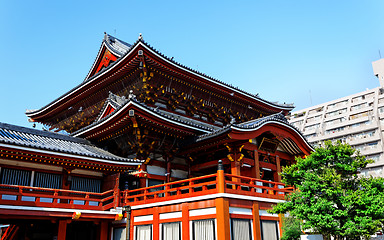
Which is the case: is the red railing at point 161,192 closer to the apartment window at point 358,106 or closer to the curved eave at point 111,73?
the curved eave at point 111,73

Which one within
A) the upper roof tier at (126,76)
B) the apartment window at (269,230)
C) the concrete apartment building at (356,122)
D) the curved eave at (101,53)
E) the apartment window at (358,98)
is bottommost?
the apartment window at (269,230)

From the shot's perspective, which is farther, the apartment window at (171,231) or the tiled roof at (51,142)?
the tiled roof at (51,142)

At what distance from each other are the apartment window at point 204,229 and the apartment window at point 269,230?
297 centimetres

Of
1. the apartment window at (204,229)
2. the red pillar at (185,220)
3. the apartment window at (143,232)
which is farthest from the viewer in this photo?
the apartment window at (143,232)

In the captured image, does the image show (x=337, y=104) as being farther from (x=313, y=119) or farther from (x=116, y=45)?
(x=116, y=45)

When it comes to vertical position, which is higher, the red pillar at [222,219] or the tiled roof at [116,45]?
the tiled roof at [116,45]

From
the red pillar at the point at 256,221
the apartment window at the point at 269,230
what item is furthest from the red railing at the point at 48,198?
the apartment window at the point at 269,230

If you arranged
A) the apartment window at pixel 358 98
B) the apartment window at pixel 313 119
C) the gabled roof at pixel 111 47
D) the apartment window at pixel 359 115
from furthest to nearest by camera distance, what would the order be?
the apartment window at pixel 313 119 < the apartment window at pixel 358 98 < the apartment window at pixel 359 115 < the gabled roof at pixel 111 47

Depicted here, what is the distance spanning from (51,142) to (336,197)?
15641 millimetres

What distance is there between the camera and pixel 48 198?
17359 millimetres

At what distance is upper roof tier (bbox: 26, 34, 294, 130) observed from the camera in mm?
23062

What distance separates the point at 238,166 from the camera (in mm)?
19578

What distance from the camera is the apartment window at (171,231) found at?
639 inches

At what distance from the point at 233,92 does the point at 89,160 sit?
45.9 ft
